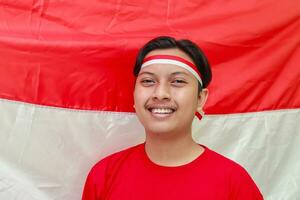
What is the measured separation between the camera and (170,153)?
4.38ft

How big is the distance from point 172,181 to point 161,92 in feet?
0.91

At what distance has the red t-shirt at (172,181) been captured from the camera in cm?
126

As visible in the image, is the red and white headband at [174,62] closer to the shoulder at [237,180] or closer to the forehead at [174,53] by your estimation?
the forehead at [174,53]

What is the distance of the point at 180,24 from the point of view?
1.65 m

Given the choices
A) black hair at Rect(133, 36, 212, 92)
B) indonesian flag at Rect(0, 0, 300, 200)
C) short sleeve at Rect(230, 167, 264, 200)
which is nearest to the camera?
short sleeve at Rect(230, 167, 264, 200)

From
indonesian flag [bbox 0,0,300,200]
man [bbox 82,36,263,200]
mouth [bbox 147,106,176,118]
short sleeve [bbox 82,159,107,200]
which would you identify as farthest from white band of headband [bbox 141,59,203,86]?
short sleeve [bbox 82,159,107,200]

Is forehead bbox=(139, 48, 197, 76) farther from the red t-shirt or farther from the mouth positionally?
the red t-shirt

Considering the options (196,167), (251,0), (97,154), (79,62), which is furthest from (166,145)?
(251,0)

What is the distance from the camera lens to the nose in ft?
4.14

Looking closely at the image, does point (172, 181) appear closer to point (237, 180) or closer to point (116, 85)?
point (237, 180)

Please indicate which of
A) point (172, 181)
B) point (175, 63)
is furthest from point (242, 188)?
point (175, 63)

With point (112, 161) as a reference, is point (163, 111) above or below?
above

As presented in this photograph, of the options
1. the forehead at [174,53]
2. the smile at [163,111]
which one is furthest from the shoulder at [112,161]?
the forehead at [174,53]

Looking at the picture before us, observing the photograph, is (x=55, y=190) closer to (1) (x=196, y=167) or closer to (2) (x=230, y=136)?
(1) (x=196, y=167)
